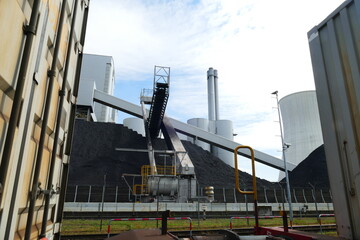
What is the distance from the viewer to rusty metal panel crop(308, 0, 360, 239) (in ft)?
9.13

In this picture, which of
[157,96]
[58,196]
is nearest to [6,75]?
[58,196]

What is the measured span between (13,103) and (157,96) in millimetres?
22537

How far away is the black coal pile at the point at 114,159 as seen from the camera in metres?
27.8

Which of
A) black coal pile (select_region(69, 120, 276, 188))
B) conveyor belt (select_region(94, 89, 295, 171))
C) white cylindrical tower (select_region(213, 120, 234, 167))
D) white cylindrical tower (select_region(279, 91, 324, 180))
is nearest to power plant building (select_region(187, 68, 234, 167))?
white cylindrical tower (select_region(213, 120, 234, 167))

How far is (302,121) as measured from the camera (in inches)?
1225

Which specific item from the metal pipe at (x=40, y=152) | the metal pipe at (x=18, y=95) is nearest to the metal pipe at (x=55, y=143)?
the metal pipe at (x=40, y=152)

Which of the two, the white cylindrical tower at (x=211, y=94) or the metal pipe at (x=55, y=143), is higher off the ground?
the white cylindrical tower at (x=211, y=94)

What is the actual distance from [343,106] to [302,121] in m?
31.2

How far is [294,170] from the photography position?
34.6m

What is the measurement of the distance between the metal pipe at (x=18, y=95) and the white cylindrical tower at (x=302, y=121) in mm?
33302

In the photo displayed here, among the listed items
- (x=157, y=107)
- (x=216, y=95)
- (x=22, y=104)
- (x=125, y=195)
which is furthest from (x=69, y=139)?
(x=216, y=95)

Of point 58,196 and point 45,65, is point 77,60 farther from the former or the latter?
point 58,196

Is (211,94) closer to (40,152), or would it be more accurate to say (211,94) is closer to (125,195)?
(125,195)

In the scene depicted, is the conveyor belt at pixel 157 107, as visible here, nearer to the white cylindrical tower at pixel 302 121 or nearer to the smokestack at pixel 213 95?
the white cylindrical tower at pixel 302 121
